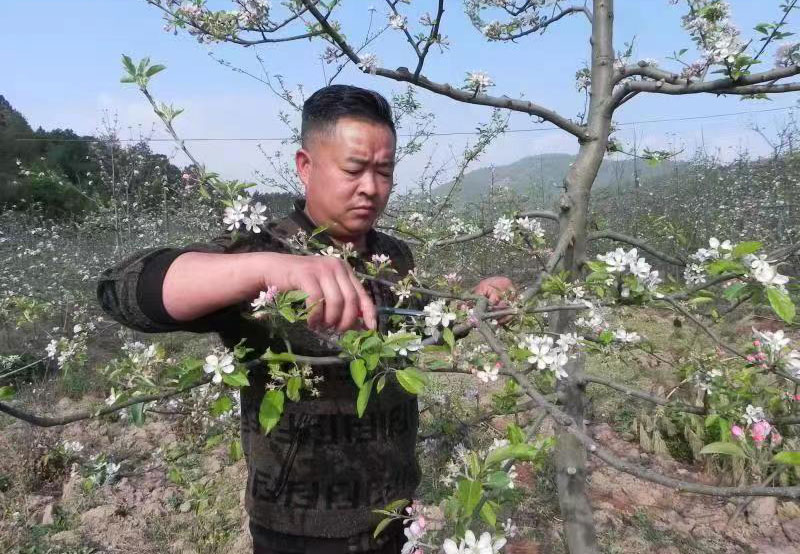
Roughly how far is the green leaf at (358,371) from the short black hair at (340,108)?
3.24ft

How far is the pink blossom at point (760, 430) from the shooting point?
45.6 inches

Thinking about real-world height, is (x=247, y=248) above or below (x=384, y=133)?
below

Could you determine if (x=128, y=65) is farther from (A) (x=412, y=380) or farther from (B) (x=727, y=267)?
(B) (x=727, y=267)

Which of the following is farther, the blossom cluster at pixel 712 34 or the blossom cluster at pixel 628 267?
the blossom cluster at pixel 712 34

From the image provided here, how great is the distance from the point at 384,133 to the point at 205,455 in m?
3.92

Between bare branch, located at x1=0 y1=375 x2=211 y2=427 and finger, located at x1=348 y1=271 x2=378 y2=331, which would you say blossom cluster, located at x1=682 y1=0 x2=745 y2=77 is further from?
bare branch, located at x1=0 y1=375 x2=211 y2=427

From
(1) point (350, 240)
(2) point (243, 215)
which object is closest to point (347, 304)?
(2) point (243, 215)

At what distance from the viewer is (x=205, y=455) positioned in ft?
15.1

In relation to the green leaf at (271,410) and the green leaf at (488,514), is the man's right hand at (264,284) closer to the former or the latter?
the green leaf at (271,410)

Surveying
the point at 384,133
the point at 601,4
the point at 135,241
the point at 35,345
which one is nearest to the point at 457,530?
the point at 384,133

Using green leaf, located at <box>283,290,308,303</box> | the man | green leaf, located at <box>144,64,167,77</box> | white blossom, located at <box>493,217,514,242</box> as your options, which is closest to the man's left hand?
the man

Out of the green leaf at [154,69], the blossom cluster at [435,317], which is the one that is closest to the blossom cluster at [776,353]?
the blossom cluster at [435,317]

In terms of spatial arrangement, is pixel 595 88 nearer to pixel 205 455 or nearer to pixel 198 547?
pixel 198 547

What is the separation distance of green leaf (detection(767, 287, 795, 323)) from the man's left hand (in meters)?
0.57
